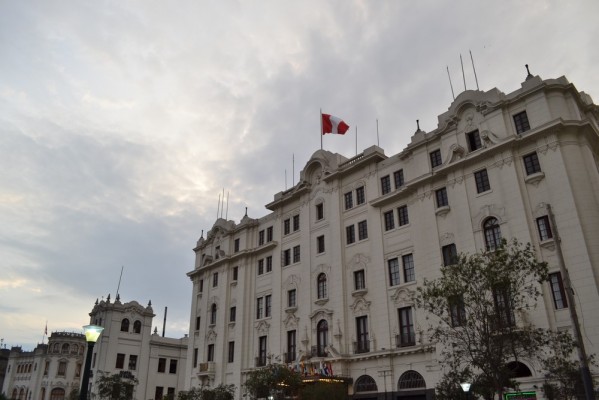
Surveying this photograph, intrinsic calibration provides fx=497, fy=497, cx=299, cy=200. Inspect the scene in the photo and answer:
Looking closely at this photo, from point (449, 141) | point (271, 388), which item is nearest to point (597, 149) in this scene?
point (449, 141)

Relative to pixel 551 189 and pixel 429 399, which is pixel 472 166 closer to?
pixel 551 189

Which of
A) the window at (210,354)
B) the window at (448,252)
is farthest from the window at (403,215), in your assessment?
the window at (210,354)

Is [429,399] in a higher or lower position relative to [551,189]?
lower

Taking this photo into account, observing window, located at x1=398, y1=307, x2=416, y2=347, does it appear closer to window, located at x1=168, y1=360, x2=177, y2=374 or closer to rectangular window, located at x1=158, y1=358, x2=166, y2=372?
rectangular window, located at x1=158, y1=358, x2=166, y2=372

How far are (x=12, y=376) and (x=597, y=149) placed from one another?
88.9m

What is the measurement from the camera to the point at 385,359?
114ft

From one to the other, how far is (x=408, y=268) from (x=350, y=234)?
22.8ft

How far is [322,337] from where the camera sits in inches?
1578

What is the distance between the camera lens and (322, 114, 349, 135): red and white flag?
43656mm

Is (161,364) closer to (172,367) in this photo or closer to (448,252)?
(172,367)

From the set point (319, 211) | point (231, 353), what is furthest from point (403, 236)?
point (231, 353)

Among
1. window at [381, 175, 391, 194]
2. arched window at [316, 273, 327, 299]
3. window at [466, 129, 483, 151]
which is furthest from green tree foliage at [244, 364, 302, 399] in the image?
window at [466, 129, 483, 151]

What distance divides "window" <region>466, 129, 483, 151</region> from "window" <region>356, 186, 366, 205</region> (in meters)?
10.1

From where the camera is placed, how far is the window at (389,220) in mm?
38281
